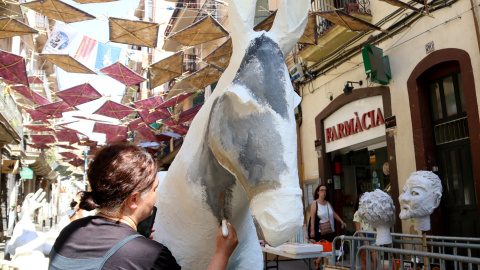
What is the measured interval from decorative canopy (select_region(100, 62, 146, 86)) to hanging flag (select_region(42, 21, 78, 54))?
3.08 feet

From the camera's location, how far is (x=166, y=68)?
876 centimetres

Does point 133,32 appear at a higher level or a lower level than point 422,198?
higher

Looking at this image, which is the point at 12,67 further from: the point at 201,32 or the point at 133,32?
the point at 201,32

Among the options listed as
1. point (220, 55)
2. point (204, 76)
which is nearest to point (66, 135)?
point (204, 76)

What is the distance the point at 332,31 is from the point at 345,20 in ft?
8.52

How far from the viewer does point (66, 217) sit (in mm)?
6988

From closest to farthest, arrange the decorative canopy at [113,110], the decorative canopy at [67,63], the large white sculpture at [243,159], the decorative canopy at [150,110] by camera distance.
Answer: the large white sculpture at [243,159]
the decorative canopy at [67,63]
the decorative canopy at [150,110]
the decorative canopy at [113,110]

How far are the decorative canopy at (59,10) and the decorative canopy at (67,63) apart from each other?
1520 millimetres

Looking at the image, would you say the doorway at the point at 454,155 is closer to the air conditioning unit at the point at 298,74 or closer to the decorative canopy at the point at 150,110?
the air conditioning unit at the point at 298,74

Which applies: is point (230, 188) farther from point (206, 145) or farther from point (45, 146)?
point (45, 146)

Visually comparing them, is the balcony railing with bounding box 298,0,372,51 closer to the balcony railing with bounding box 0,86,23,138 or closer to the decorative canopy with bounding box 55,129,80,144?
the decorative canopy with bounding box 55,129,80,144

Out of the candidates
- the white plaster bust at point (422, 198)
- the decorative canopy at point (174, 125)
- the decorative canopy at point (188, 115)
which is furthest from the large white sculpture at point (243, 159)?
the decorative canopy at point (174, 125)

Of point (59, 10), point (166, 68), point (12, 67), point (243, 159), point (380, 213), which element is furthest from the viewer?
point (166, 68)

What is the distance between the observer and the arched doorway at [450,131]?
6.41 m
